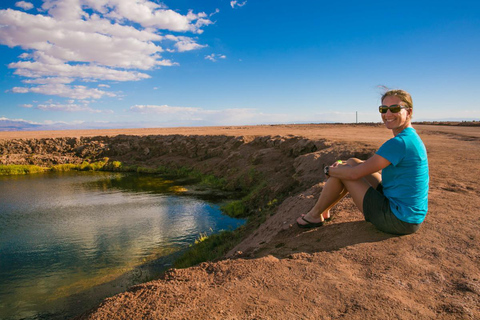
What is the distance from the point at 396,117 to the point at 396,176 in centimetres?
69

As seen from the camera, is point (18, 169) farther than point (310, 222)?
Yes

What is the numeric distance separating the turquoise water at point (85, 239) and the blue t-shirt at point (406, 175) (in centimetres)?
524

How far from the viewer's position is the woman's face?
11.4 feet

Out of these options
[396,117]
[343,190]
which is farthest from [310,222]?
[396,117]

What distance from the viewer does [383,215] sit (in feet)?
12.0

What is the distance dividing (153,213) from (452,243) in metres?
9.84

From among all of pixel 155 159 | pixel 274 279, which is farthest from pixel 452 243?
pixel 155 159

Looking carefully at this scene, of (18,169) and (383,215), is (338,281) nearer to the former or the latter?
(383,215)

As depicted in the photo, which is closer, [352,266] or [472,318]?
[472,318]

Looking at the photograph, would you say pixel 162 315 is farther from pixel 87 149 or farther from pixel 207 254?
pixel 87 149

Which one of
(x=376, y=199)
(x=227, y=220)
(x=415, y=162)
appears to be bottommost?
(x=227, y=220)

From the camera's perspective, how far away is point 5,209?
12305 millimetres

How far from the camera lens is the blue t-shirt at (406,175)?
3312mm

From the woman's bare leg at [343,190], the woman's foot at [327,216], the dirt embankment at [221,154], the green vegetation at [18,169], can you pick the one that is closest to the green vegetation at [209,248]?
the woman's foot at [327,216]
